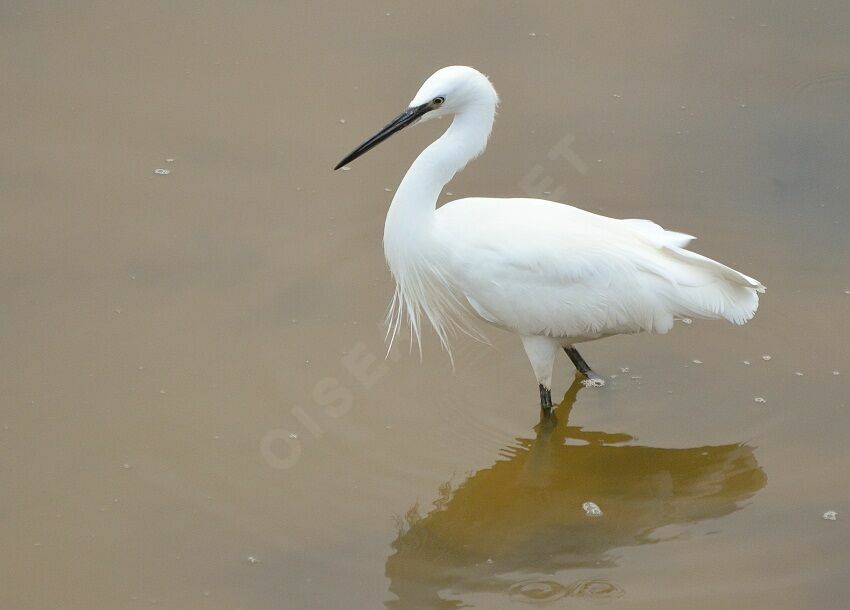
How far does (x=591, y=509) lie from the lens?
15.4 feet

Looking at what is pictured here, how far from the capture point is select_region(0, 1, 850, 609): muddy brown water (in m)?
4.37

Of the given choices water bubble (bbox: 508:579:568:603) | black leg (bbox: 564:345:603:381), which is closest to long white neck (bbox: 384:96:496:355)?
black leg (bbox: 564:345:603:381)

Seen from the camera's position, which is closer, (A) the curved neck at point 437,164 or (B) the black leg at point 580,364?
(A) the curved neck at point 437,164

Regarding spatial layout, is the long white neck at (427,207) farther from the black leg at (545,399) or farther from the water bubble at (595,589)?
the water bubble at (595,589)

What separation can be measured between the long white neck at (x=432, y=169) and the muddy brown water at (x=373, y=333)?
0.81m

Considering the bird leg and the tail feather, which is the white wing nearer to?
the tail feather

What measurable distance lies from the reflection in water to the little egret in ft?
1.08

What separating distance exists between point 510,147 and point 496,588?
3.12m

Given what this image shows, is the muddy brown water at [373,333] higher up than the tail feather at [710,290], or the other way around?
the tail feather at [710,290]

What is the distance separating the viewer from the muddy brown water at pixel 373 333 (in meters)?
4.37

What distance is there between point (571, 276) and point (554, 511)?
969mm

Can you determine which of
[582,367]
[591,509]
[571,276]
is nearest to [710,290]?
[571,276]

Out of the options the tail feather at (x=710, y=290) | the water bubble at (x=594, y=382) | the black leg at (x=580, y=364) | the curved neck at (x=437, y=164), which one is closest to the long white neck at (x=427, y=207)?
the curved neck at (x=437, y=164)

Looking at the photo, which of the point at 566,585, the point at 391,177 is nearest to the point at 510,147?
the point at 391,177
